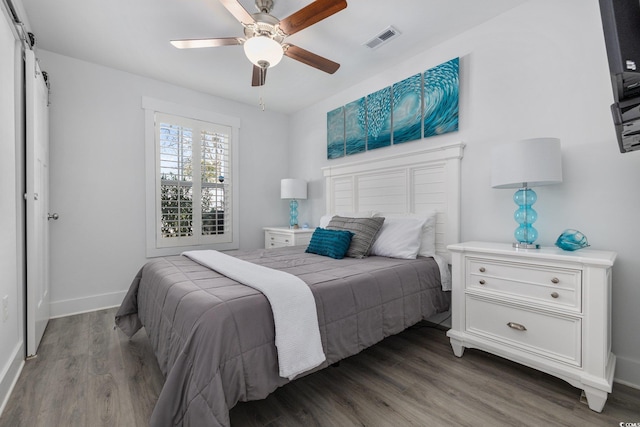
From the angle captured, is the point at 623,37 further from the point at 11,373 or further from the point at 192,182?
the point at 192,182

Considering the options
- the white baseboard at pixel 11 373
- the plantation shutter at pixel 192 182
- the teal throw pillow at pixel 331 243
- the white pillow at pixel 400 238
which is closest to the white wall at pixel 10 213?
the white baseboard at pixel 11 373

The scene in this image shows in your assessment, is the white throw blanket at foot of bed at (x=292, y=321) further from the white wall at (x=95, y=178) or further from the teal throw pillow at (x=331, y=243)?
the white wall at (x=95, y=178)

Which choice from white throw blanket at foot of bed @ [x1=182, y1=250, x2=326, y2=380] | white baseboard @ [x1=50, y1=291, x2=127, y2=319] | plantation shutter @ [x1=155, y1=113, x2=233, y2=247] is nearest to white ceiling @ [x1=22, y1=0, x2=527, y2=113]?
plantation shutter @ [x1=155, y1=113, x2=233, y2=247]

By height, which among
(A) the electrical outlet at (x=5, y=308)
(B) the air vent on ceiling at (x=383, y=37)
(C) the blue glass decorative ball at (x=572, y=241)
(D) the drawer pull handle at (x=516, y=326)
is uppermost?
(B) the air vent on ceiling at (x=383, y=37)

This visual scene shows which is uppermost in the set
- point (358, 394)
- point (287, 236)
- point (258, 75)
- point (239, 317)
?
point (258, 75)

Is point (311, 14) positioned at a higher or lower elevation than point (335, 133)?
higher

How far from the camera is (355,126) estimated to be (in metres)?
3.56

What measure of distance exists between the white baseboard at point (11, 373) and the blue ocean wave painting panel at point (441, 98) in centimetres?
346

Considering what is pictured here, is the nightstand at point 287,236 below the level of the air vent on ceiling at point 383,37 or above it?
below

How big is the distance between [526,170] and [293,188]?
2.79 metres

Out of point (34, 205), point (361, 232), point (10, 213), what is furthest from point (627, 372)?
point (34, 205)

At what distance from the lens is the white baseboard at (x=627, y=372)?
5.84 ft

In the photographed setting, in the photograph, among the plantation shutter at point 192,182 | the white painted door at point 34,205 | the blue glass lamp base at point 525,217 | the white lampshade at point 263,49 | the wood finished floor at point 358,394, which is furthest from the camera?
the plantation shutter at point 192,182

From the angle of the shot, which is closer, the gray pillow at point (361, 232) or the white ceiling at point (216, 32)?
the white ceiling at point (216, 32)
